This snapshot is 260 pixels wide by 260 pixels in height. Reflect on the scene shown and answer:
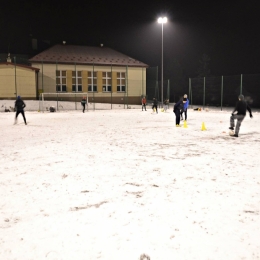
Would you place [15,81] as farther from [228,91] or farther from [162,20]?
[228,91]

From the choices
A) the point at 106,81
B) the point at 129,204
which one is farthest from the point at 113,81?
the point at 129,204

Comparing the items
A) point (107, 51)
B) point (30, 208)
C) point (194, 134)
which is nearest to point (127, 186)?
point (30, 208)

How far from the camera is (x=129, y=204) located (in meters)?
4.90

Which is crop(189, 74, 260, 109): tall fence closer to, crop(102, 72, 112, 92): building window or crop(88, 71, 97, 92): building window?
crop(102, 72, 112, 92): building window

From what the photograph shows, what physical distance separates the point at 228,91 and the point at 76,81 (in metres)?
19.9

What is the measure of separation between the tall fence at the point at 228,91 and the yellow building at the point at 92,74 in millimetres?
8153

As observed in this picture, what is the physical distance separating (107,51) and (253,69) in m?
26.4

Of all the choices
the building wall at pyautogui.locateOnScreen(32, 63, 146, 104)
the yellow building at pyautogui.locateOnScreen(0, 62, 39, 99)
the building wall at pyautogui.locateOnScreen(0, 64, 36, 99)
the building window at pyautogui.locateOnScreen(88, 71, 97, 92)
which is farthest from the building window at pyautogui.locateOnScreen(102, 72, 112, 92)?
the building wall at pyautogui.locateOnScreen(0, 64, 36, 99)

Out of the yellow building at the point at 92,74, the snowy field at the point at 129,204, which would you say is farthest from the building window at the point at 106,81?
the snowy field at the point at 129,204

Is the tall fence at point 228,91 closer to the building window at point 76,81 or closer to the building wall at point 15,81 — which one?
the building window at point 76,81

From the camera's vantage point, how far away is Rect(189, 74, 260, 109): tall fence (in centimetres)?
3322

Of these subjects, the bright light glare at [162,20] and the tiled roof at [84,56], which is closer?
the bright light glare at [162,20]

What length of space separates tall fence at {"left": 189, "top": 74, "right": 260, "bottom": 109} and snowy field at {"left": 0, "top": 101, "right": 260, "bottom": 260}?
23.6m

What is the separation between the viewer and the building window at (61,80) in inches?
1487
